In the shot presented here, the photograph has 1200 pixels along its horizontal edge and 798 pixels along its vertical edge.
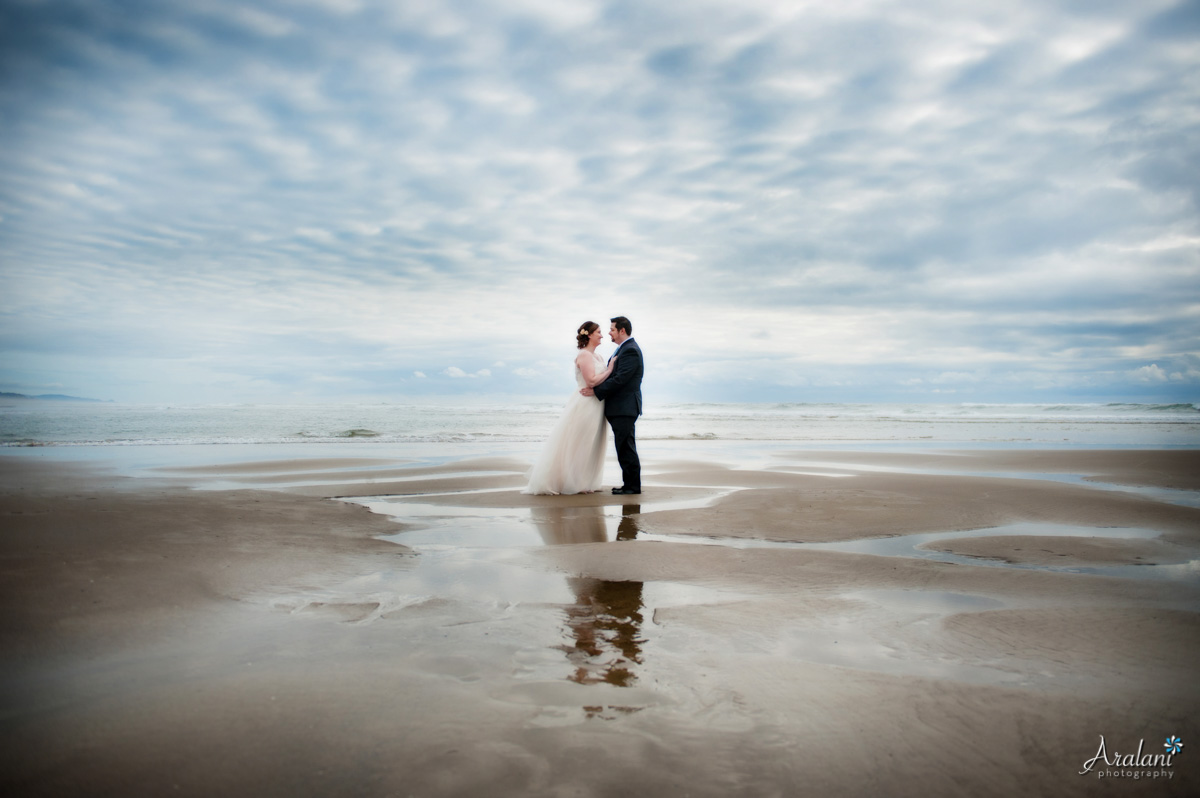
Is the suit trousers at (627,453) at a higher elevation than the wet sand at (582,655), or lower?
higher

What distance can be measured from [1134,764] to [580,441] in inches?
279

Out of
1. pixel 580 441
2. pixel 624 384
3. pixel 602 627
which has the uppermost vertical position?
pixel 624 384

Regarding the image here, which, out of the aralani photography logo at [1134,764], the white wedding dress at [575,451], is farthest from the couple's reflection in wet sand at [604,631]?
the white wedding dress at [575,451]

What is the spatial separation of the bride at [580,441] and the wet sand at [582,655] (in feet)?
7.77

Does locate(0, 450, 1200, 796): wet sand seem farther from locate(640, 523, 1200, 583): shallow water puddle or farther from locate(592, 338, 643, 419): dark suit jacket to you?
locate(592, 338, 643, 419): dark suit jacket

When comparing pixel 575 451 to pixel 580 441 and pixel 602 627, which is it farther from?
pixel 602 627

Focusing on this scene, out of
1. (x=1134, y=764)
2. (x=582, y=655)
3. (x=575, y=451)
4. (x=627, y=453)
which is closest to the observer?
(x=1134, y=764)

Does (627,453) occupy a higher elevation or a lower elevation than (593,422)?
lower

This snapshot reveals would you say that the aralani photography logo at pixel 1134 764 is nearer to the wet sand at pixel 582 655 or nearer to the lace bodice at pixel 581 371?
the wet sand at pixel 582 655

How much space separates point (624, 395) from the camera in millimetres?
8875

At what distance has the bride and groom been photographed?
8547mm

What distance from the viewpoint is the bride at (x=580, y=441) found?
854cm

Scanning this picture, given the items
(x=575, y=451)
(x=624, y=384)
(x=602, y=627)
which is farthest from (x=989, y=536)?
(x=575, y=451)

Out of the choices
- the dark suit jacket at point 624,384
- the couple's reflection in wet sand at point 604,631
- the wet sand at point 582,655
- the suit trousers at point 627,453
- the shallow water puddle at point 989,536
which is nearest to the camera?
the wet sand at point 582,655
